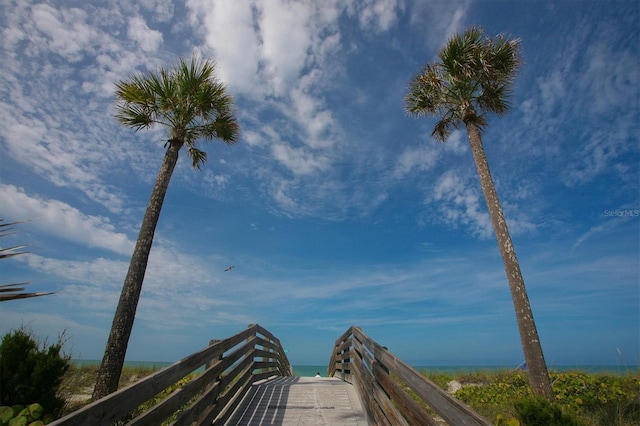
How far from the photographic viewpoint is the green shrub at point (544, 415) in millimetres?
4492

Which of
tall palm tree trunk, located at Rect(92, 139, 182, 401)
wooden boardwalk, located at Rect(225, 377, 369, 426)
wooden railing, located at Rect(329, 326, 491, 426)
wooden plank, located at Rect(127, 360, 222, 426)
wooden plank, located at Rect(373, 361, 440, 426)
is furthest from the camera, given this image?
tall palm tree trunk, located at Rect(92, 139, 182, 401)

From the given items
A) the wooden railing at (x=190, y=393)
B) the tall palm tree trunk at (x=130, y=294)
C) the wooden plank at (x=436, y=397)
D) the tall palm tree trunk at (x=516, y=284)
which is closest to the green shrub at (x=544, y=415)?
the wooden plank at (x=436, y=397)

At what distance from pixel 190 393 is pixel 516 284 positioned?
7.28 meters

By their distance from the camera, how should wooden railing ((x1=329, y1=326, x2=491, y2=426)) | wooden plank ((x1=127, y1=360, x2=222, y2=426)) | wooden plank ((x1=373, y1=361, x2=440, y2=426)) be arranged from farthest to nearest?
wooden plank ((x1=373, y1=361, x2=440, y2=426)) < wooden plank ((x1=127, y1=360, x2=222, y2=426)) < wooden railing ((x1=329, y1=326, x2=491, y2=426))

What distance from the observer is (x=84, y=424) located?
178 centimetres

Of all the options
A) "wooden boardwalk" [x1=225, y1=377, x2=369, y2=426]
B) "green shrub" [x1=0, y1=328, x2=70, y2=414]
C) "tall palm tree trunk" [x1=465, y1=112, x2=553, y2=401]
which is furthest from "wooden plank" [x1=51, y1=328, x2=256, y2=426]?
"tall palm tree trunk" [x1=465, y1=112, x2=553, y2=401]

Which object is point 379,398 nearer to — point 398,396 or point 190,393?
point 398,396

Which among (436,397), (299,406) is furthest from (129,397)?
(299,406)

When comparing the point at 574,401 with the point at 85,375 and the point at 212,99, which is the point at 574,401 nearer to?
the point at 212,99

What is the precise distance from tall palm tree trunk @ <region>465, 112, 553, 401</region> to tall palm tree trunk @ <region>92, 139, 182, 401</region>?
8.38m

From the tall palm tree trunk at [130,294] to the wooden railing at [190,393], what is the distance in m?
2.06

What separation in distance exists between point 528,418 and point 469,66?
29.7 feet

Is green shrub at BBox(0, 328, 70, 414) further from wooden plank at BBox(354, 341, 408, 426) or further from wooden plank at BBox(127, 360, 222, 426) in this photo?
wooden plank at BBox(354, 341, 408, 426)

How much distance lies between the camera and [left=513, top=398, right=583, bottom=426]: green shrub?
14.7 ft
